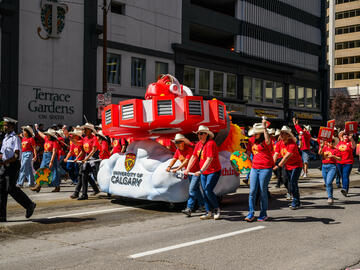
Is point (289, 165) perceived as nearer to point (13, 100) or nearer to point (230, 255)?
point (230, 255)

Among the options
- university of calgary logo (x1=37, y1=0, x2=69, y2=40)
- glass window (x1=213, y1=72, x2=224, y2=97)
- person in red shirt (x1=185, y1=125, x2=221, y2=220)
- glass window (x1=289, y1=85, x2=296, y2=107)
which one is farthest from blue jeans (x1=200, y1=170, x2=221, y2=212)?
glass window (x1=289, y1=85, x2=296, y2=107)

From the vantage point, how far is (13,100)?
68.6 feet

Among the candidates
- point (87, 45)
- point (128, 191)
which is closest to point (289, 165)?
point (128, 191)

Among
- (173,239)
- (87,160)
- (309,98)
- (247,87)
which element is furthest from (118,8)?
(309,98)

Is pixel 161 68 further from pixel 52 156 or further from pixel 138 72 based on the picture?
pixel 52 156

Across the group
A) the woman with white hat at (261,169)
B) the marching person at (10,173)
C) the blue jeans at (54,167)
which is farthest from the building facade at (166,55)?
the woman with white hat at (261,169)

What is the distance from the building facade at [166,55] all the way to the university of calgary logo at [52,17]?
50mm

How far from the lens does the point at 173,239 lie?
22.0ft

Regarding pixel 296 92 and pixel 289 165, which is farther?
pixel 296 92

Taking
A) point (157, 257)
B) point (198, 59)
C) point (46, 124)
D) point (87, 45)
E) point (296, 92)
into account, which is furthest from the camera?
point (296, 92)

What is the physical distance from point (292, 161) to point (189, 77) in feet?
71.3

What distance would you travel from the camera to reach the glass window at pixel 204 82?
31.5m

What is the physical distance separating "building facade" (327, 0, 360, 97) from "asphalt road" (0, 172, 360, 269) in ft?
223

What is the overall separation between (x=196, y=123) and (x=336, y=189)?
645 cm
